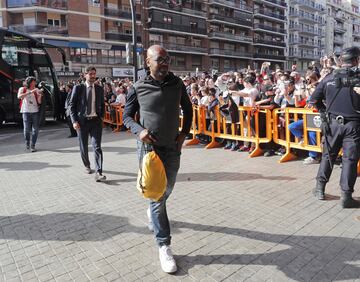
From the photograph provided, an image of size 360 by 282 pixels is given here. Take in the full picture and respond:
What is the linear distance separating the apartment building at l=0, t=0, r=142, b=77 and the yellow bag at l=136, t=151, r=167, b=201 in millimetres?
33943

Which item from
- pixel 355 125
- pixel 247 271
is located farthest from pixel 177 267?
pixel 355 125

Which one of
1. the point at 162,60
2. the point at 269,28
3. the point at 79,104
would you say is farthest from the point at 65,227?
the point at 269,28

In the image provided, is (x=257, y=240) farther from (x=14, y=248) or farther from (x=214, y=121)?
(x=214, y=121)

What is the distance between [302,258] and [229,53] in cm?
5766

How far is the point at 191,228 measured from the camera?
13.2 feet

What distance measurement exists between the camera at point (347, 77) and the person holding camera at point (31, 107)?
754 cm

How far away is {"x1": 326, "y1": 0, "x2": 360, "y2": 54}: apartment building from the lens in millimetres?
88750

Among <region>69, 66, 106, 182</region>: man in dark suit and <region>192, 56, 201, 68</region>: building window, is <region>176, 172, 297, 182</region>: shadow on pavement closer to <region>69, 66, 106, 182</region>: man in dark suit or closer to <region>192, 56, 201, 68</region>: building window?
<region>69, 66, 106, 182</region>: man in dark suit

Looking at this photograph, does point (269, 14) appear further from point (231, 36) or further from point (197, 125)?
point (197, 125)

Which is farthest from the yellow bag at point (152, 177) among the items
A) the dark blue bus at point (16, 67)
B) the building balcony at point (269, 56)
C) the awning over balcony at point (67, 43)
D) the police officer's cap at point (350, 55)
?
the building balcony at point (269, 56)

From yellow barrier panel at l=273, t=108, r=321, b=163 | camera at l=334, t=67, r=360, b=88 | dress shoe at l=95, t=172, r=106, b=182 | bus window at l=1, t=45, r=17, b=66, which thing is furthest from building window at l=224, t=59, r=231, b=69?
camera at l=334, t=67, r=360, b=88

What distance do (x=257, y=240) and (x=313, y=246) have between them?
55 centimetres

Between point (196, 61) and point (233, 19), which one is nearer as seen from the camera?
point (196, 61)

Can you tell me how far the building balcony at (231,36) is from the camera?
55.6 metres
